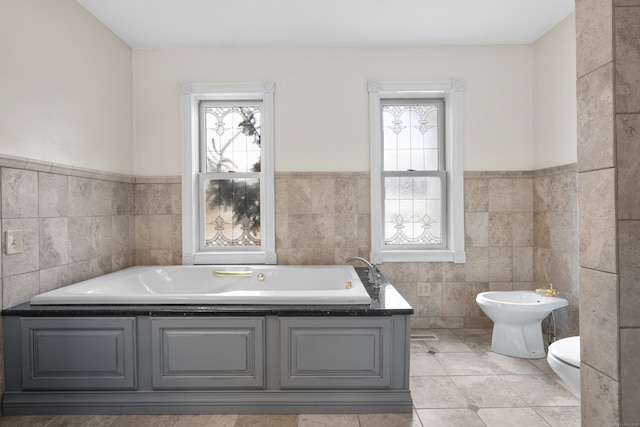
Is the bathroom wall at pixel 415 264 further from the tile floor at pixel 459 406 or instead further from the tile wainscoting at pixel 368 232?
the tile floor at pixel 459 406

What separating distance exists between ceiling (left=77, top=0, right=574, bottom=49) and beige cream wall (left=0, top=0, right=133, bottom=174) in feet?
0.81

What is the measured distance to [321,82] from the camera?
331 cm

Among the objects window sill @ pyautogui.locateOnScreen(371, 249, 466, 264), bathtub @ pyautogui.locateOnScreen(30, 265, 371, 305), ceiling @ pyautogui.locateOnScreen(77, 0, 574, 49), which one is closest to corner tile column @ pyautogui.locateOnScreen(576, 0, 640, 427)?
bathtub @ pyautogui.locateOnScreen(30, 265, 371, 305)

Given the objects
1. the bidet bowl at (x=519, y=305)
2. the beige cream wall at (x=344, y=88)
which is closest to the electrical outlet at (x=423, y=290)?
the bidet bowl at (x=519, y=305)

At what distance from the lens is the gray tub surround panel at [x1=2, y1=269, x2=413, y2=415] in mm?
2041

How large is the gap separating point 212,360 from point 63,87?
1966 millimetres

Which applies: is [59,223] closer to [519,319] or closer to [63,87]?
[63,87]

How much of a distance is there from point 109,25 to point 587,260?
340 cm

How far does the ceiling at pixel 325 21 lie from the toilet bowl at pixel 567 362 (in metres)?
2.26

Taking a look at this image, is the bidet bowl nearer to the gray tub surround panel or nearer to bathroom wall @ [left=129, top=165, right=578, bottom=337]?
bathroom wall @ [left=129, top=165, right=578, bottom=337]

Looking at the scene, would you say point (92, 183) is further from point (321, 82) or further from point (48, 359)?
point (321, 82)

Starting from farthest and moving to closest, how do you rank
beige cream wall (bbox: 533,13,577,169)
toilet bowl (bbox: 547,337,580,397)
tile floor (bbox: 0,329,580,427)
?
beige cream wall (bbox: 533,13,577,169) → tile floor (bbox: 0,329,580,427) → toilet bowl (bbox: 547,337,580,397)

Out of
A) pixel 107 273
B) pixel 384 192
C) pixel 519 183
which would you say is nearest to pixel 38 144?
pixel 107 273

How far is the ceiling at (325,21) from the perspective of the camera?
2691mm
